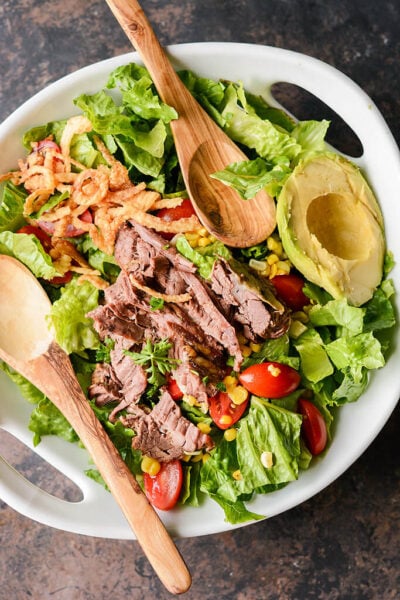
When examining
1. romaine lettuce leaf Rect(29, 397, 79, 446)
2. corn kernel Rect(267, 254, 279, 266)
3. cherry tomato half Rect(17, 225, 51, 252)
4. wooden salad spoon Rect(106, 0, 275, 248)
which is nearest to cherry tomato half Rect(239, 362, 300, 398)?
corn kernel Rect(267, 254, 279, 266)

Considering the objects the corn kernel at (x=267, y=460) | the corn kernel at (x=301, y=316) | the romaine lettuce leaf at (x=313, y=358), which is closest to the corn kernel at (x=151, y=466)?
the corn kernel at (x=267, y=460)

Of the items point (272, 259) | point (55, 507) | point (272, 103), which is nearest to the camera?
point (272, 259)

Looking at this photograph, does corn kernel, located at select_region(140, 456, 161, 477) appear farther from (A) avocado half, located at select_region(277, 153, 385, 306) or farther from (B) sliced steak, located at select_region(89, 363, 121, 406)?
(A) avocado half, located at select_region(277, 153, 385, 306)

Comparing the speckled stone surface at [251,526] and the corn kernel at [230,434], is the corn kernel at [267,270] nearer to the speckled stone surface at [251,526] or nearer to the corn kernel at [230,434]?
the corn kernel at [230,434]

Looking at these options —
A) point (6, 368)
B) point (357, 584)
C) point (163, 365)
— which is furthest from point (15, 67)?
point (357, 584)

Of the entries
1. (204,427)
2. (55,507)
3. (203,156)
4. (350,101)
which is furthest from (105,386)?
(350,101)

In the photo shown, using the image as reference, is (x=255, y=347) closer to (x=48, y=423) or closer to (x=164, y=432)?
(x=164, y=432)

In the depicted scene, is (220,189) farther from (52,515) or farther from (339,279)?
(52,515)
